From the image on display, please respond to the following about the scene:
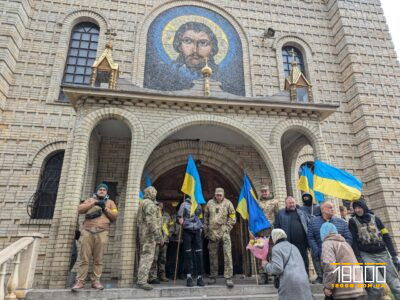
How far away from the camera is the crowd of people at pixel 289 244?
320 cm

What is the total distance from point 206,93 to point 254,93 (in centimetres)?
354

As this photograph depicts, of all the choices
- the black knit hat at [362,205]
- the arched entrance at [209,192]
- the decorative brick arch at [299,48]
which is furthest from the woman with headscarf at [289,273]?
the decorative brick arch at [299,48]

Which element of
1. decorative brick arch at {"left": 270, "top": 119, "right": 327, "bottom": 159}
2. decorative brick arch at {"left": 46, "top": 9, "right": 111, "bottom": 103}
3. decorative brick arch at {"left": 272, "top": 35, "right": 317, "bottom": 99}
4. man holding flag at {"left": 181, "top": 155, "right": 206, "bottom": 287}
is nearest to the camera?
man holding flag at {"left": 181, "top": 155, "right": 206, "bottom": 287}

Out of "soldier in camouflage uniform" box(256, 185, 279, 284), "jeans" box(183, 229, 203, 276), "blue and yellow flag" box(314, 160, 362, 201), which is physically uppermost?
"blue and yellow flag" box(314, 160, 362, 201)

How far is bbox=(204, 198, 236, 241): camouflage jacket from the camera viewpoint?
5730 millimetres

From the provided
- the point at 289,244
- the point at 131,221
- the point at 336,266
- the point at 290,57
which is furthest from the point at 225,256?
the point at 290,57

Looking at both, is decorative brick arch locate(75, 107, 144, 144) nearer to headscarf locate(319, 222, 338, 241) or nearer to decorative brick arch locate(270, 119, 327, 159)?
decorative brick arch locate(270, 119, 327, 159)

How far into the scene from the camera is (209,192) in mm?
9102

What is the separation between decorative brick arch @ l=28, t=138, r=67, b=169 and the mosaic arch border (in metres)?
3.39

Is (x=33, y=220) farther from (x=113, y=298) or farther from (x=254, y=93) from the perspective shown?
(x=254, y=93)

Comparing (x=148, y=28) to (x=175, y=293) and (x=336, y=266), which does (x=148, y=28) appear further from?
(x=336, y=266)

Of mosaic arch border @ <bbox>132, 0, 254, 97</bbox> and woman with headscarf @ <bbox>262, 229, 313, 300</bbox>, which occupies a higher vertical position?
mosaic arch border @ <bbox>132, 0, 254, 97</bbox>

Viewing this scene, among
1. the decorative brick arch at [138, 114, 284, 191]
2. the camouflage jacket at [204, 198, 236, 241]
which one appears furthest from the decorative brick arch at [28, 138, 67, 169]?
the camouflage jacket at [204, 198, 236, 241]

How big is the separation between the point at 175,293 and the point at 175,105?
14.4 ft
